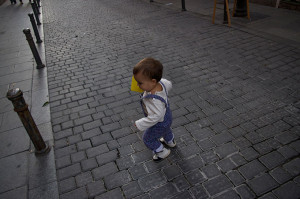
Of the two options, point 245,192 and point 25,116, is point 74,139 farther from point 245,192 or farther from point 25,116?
point 245,192

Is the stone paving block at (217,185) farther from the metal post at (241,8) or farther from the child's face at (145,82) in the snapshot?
the metal post at (241,8)

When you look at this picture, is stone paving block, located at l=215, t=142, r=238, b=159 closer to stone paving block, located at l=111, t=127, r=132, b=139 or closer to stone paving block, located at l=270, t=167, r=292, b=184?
stone paving block, located at l=270, t=167, r=292, b=184

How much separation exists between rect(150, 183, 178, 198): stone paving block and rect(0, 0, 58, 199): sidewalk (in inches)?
48.0

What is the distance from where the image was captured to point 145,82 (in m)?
2.33

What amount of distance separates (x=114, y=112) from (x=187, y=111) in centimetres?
132

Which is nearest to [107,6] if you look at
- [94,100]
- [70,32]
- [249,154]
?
[70,32]

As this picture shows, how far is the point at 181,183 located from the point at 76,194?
129 centimetres

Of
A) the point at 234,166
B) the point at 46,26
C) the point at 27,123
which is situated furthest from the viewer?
the point at 46,26

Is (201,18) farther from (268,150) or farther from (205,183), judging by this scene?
(205,183)

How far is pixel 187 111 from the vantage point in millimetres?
3908

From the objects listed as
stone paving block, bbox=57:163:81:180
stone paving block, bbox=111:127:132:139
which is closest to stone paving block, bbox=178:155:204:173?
stone paving block, bbox=111:127:132:139

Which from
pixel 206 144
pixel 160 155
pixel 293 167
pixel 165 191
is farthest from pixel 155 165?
pixel 293 167

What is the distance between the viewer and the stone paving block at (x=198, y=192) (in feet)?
8.41

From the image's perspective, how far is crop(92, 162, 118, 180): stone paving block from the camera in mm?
2941
